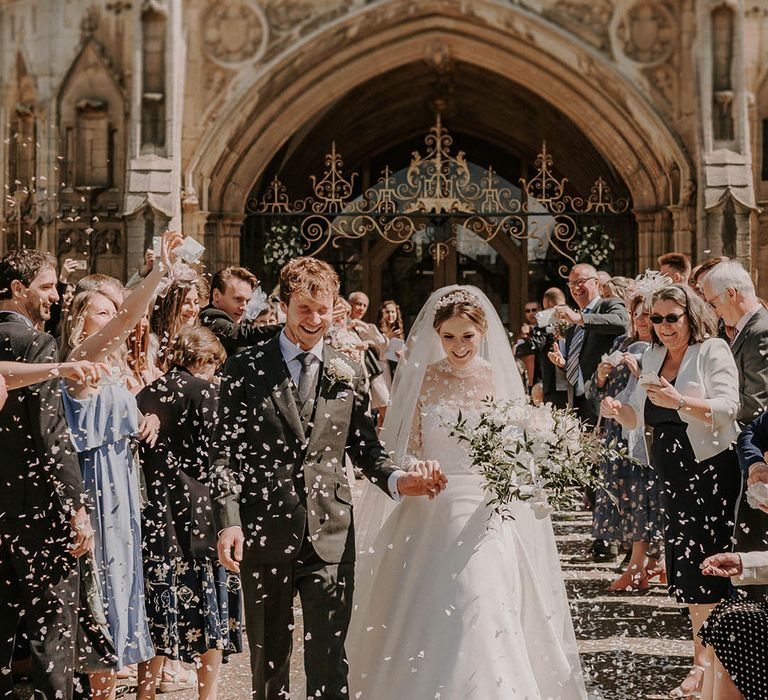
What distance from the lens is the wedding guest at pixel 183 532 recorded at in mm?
5105

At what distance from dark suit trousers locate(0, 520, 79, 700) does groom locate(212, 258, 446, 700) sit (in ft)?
2.40

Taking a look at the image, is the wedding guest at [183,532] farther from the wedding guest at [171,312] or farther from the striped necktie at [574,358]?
the striped necktie at [574,358]

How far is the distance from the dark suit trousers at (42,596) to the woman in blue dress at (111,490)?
25 cm

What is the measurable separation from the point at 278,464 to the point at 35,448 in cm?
93

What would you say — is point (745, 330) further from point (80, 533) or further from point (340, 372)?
point (80, 533)

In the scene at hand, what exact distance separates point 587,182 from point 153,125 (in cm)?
655

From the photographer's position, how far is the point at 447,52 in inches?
569

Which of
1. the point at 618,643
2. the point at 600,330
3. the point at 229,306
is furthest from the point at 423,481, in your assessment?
the point at 600,330

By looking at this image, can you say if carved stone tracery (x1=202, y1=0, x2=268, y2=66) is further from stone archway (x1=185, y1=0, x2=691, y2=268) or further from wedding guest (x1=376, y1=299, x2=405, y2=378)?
wedding guest (x1=376, y1=299, x2=405, y2=378)

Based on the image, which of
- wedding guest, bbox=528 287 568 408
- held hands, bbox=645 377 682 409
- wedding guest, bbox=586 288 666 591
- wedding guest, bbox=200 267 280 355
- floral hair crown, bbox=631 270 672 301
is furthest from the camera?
wedding guest, bbox=528 287 568 408

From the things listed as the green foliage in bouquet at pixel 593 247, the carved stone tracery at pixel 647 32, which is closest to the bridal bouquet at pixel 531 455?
the green foliage in bouquet at pixel 593 247

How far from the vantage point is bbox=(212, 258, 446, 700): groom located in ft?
13.8

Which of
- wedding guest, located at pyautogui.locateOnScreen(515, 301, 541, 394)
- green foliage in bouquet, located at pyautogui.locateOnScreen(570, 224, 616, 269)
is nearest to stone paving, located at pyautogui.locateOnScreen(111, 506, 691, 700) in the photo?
wedding guest, located at pyautogui.locateOnScreen(515, 301, 541, 394)

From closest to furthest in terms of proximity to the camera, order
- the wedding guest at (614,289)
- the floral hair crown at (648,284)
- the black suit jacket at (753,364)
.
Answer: the black suit jacket at (753,364) → the floral hair crown at (648,284) → the wedding guest at (614,289)
